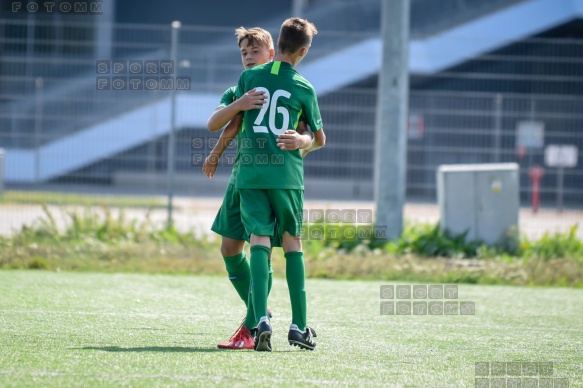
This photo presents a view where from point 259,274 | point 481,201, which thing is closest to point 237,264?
point 259,274

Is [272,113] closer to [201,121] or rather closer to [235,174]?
[235,174]

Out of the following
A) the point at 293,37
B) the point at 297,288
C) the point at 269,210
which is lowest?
the point at 297,288

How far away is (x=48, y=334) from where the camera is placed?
Answer: 516cm

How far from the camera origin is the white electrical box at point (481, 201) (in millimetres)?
10609

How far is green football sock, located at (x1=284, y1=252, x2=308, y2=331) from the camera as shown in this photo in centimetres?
498

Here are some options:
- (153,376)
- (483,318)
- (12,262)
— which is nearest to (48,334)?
(153,376)

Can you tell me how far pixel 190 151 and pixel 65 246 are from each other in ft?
7.60

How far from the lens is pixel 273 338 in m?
5.42

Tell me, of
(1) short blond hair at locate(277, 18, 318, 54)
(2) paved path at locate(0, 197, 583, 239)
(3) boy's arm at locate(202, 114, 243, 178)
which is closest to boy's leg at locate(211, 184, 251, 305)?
(3) boy's arm at locate(202, 114, 243, 178)

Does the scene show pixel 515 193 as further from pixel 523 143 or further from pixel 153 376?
pixel 153 376

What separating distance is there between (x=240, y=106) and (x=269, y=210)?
0.55m

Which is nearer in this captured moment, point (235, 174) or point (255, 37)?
point (235, 174)

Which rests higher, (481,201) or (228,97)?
(228,97)

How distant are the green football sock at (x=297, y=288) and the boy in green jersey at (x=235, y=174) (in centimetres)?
15
